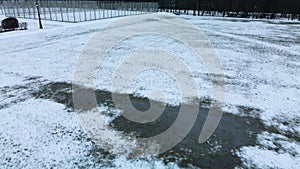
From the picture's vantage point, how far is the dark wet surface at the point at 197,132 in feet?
14.0

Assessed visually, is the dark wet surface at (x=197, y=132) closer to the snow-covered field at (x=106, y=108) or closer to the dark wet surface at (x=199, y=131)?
the dark wet surface at (x=199, y=131)

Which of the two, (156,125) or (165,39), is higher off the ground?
(165,39)

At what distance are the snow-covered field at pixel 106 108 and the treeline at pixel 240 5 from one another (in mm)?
20371

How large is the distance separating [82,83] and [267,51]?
33.0ft

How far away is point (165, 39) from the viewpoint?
1524 cm

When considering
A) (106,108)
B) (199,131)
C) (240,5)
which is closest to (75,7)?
(240,5)

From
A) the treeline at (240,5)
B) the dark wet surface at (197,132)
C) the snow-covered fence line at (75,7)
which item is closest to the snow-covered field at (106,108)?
the dark wet surface at (197,132)

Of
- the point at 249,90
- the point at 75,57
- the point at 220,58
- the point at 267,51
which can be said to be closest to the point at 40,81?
the point at 75,57

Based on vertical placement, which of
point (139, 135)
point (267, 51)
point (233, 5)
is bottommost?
point (139, 135)

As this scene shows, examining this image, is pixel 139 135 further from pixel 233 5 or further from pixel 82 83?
pixel 233 5

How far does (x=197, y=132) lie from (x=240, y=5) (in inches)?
1252

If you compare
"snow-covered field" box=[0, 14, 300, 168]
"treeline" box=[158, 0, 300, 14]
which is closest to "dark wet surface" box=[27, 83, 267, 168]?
"snow-covered field" box=[0, 14, 300, 168]

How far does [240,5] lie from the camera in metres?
32.1

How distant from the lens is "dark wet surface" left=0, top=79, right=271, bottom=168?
428 cm
